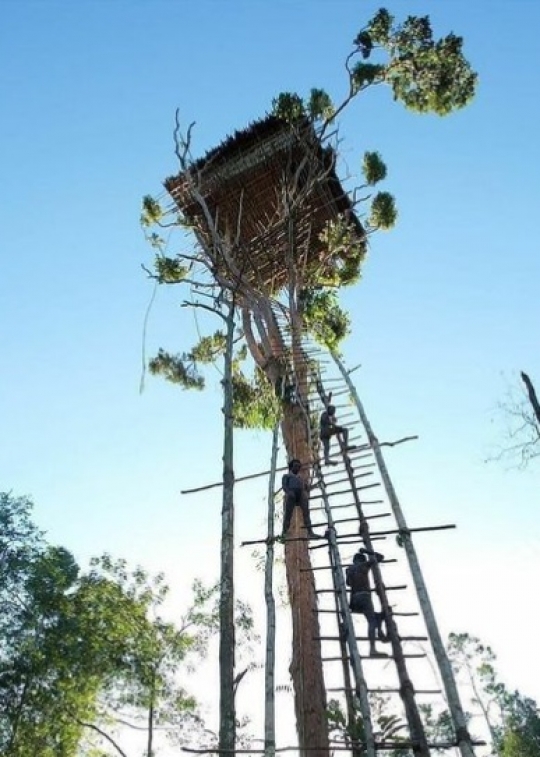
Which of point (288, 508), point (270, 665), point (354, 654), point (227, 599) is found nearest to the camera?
point (270, 665)

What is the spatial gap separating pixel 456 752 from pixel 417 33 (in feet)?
46.5

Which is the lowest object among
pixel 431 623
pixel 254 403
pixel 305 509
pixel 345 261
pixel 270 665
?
pixel 270 665

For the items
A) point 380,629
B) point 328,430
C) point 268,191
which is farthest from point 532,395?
point 268,191

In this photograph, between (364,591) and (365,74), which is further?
(365,74)

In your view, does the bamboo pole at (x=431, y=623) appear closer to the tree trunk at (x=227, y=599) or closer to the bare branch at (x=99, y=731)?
the tree trunk at (x=227, y=599)

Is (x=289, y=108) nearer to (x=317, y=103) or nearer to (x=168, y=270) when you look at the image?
(x=317, y=103)

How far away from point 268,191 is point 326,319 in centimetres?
351

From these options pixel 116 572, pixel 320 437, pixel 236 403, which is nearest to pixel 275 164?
pixel 236 403

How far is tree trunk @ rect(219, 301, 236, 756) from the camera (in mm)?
5141

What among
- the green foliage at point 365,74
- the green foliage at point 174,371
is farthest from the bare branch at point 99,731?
the green foliage at point 365,74

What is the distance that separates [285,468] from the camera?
8820 millimetres

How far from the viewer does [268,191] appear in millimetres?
13680

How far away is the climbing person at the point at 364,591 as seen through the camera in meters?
6.66

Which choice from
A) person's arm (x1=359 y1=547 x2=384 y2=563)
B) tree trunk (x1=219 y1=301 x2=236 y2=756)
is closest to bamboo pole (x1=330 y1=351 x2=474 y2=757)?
person's arm (x1=359 y1=547 x2=384 y2=563)
